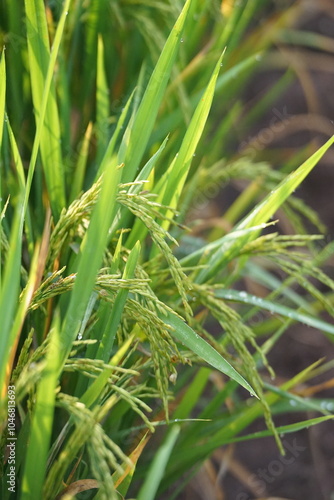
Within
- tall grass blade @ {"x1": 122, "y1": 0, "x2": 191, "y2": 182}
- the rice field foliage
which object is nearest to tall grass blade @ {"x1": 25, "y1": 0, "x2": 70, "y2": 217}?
the rice field foliage

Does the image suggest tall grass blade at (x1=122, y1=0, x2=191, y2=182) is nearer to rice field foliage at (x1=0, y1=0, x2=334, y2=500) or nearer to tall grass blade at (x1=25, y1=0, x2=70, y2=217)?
rice field foliage at (x1=0, y1=0, x2=334, y2=500)

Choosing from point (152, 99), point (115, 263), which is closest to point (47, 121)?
point (152, 99)

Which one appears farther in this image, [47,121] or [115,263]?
[47,121]

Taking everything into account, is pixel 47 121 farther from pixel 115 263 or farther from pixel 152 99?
pixel 115 263

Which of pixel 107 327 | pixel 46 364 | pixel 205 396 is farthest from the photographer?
pixel 205 396

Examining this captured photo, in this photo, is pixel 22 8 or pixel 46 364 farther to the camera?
pixel 22 8

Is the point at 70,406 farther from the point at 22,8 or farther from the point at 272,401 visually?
the point at 22,8

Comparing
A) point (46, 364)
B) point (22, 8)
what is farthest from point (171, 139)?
point (46, 364)

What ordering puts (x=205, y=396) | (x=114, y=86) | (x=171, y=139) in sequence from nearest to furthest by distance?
(x=171, y=139)
(x=114, y=86)
(x=205, y=396)

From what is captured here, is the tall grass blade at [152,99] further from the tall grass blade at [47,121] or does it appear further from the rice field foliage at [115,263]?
the tall grass blade at [47,121]
